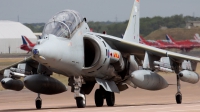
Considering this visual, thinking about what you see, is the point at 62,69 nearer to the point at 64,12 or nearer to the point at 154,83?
the point at 64,12

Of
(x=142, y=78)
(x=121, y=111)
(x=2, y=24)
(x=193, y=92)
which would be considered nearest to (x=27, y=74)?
(x=142, y=78)

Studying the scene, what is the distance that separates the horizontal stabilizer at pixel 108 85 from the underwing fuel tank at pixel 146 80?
1155 mm

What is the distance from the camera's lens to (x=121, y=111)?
55.3 feet

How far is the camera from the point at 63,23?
1931 cm

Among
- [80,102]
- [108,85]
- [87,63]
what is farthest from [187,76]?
[80,102]

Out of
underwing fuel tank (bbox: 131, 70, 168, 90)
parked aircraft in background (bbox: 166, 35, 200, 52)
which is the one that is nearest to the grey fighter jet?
underwing fuel tank (bbox: 131, 70, 168, 90)

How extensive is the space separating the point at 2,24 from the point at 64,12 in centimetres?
10023

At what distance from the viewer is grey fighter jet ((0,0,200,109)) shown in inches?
742

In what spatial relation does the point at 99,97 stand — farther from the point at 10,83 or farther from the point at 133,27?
the point at 133,27

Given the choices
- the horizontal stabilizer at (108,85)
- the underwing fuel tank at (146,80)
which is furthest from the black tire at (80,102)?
the underwing fuel tank at (146,80)

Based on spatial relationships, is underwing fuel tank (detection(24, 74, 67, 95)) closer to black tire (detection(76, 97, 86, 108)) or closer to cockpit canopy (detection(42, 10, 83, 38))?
black tire (detection(76, 97, 86, 108))

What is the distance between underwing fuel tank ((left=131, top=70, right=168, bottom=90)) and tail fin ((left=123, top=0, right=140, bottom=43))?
301cm

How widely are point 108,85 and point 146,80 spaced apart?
58.3 inches

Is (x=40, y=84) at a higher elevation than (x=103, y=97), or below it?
higher
